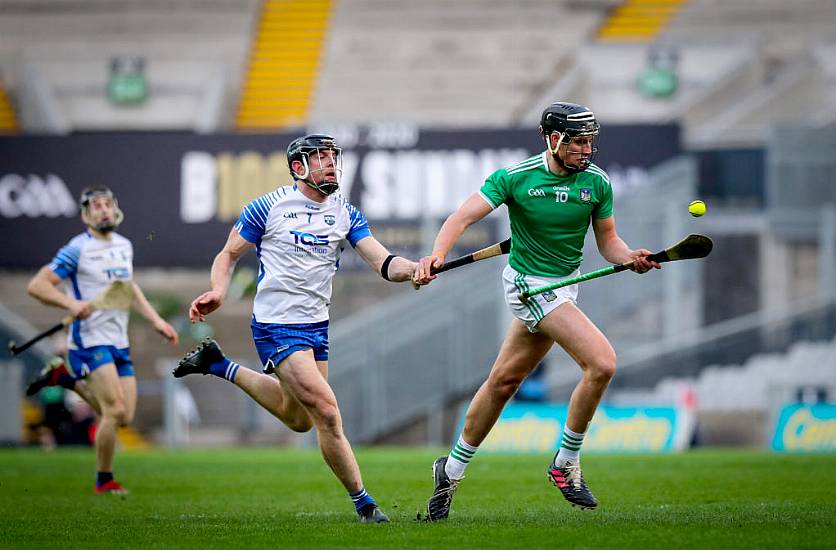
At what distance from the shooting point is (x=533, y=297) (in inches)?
341

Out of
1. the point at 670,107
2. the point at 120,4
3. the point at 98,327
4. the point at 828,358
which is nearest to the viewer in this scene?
the point at 98,327

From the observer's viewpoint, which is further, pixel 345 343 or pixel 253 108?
pixel 253 108

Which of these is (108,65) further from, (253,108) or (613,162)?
(613,162)

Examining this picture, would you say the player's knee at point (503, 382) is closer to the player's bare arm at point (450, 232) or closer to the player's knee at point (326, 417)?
the player's bare arm at point (450, 232)

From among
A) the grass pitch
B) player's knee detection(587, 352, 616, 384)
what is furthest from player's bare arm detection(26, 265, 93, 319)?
player's knee detection(587, 352, 616, 384)

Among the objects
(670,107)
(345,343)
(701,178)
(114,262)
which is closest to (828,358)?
(701,178)

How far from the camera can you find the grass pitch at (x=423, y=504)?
24.7 feet

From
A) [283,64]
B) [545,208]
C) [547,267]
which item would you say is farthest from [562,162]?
[283,64]

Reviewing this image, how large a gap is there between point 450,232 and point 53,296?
15.1ft

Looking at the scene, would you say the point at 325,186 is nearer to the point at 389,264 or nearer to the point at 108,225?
the point at 389,264

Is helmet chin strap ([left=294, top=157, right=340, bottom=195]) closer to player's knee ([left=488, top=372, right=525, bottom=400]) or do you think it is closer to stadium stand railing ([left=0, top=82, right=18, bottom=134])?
player's knee ([left=488, top=372, right=525, bottom=400])

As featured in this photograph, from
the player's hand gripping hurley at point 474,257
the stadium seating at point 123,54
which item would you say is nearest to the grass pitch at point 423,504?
the player's hand gripping hurley at point 474,257

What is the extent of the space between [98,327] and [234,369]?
9.05 ft

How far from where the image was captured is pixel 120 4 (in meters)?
33.1
